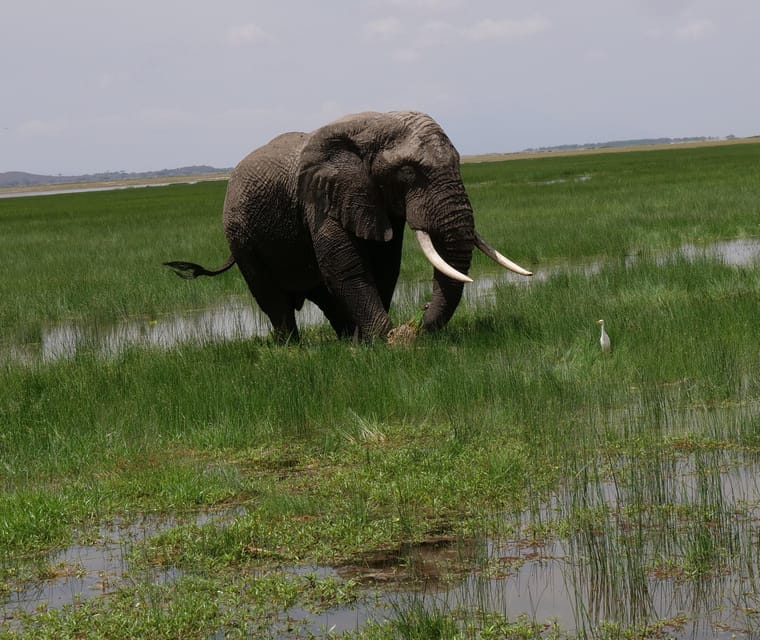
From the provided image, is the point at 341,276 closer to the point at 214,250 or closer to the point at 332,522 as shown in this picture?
the point at 332,522

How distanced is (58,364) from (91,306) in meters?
5.51

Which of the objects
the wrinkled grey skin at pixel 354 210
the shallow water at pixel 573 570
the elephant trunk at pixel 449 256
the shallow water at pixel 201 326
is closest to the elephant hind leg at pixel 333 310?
the wrinkled grey skin at pixel 354 210

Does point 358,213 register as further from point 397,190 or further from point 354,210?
point 397,190

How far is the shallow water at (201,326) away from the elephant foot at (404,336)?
2.54 m

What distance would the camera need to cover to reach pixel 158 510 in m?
6.41

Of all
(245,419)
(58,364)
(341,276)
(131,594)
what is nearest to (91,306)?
(58,364)

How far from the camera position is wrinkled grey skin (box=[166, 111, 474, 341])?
9.74 m

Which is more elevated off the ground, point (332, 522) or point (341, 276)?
point (341, 276)

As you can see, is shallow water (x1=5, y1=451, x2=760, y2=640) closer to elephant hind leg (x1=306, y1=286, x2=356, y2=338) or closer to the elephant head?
the elephant head

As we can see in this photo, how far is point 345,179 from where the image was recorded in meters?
10.1

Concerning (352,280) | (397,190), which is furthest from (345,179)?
(352,280)

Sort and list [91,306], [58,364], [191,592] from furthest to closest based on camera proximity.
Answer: [91,306] < [58,364] < [191,592]

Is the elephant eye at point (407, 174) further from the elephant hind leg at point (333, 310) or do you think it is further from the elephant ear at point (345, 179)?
the elephant hind leg at point (333, 310)

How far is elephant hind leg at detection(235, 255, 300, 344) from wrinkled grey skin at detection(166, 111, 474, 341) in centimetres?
3
